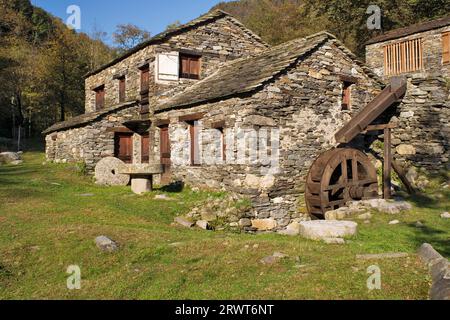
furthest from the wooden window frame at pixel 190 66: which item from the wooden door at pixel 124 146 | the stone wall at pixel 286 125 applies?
the wooden door at pixel 124 146

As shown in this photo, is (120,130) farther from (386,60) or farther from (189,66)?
(386,60)

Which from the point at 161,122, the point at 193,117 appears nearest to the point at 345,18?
the point at 161,122

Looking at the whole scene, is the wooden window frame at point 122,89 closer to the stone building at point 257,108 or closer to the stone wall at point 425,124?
the stone building at point 257,108

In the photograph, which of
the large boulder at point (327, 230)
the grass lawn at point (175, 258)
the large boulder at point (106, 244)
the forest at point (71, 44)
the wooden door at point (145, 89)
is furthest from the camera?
the forest at point (71, 44)

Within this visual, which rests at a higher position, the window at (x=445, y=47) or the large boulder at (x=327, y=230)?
the window at (x=445, y=47)

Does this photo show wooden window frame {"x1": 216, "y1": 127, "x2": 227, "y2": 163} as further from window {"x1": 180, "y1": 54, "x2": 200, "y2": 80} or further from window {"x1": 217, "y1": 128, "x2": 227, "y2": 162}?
window {"x1": 180, "y1": 54, "x2": 200, "y2": 80}

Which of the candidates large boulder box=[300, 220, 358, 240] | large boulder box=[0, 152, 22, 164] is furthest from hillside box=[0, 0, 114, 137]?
large boulder box=[300, 220, 358, 240]

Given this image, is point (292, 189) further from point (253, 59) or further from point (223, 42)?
point (223, 42)

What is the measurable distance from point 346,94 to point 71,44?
93.1ft

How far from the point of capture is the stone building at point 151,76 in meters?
16.2

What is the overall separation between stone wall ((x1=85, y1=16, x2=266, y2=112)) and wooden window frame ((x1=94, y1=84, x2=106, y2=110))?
2.73 meters

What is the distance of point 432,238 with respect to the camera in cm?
805
